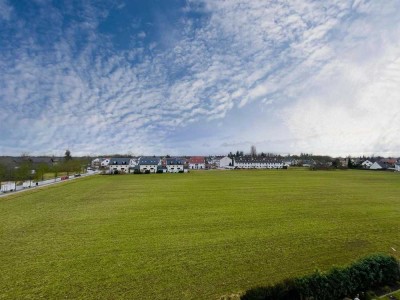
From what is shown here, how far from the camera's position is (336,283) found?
807cm

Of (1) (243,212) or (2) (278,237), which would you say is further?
(1) (243,212)

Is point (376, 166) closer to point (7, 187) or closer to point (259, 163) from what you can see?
point (259, 163)

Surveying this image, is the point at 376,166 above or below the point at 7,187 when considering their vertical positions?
above

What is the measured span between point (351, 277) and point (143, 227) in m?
12.1

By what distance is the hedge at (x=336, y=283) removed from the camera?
771 cm

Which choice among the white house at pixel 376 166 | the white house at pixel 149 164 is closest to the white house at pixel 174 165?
the white house at pixel 149 164

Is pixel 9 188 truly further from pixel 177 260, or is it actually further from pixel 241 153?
pixel 241 153

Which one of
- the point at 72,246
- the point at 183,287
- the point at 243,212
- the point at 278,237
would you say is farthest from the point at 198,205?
the point at 183,287

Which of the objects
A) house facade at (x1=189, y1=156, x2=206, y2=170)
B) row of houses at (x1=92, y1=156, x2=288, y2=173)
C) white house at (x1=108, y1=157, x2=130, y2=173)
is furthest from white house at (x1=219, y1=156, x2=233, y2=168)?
white house at (x1=108, y1=157, x2=130, y2=173)

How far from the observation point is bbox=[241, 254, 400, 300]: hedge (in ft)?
25.3

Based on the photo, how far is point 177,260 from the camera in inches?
459

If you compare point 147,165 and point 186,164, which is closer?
point 147,165

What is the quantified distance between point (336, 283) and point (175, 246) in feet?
24.9

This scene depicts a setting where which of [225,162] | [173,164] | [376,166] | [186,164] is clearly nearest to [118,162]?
[173,164]
